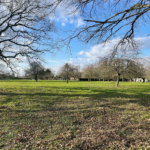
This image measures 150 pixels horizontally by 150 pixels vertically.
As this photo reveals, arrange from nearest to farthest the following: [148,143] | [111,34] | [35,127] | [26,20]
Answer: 1. [148,143]
2. [35,127]
3. [111,34]
4. [26,20]


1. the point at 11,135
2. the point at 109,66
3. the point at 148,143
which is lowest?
the point at 11,135

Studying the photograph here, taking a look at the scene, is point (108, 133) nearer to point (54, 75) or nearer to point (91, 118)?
point (91, 118)

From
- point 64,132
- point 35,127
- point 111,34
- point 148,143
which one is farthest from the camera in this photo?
point 111,34

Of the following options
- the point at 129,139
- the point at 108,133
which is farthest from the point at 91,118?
the point at 129,139

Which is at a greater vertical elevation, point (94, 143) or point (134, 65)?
point (134, 65)

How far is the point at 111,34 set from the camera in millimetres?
6020

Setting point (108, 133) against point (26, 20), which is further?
point (26, 20)

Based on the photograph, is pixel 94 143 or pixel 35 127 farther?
pixel 35 127

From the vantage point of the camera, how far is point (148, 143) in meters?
3.33

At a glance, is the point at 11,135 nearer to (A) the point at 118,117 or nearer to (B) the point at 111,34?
(A) the point at 118,117

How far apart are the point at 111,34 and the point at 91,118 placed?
4.14m

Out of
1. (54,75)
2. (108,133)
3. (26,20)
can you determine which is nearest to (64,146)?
(108,133)

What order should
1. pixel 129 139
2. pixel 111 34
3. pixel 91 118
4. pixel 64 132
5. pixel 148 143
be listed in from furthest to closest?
pixel 111 34
pixel 91 118
pixel 64 132
pixel 129 139
pixel 148 143

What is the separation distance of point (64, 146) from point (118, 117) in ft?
10.5
